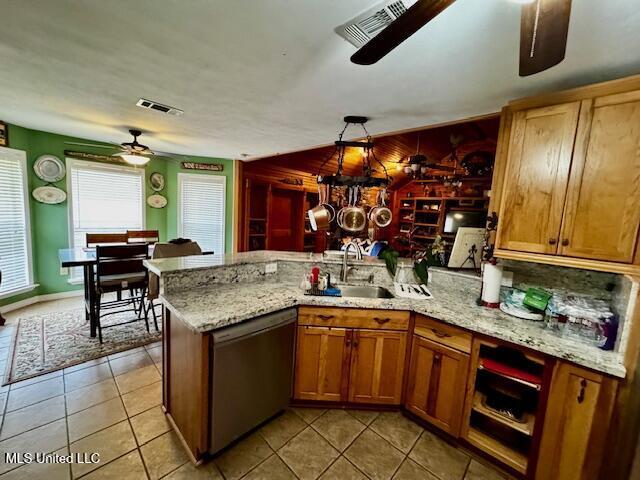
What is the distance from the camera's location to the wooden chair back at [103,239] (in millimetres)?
3438

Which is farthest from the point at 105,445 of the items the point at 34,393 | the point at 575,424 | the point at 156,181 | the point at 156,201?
the point at 156,181

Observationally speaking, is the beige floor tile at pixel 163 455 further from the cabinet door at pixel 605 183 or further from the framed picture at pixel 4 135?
the framed picture at pixel 4 135

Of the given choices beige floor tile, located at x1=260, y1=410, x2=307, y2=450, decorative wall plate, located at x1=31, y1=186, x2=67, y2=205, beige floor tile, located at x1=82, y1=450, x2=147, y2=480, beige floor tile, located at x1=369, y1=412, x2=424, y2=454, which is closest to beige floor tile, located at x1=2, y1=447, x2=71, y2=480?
beige floor tile, located at x1=82, y1=450, x2=147, y2=480

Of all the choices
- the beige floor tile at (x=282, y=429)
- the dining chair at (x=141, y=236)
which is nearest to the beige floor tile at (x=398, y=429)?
the beige floor tile at (x=282, y=429)

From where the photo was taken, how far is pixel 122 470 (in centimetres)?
145

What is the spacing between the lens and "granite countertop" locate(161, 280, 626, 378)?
1346mm

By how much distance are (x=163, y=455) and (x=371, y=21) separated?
8.52 feet

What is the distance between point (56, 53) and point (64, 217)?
329cm

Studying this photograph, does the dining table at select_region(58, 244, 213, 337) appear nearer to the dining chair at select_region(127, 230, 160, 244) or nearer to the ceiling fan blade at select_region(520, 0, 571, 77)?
the dining chair at select_region(127, 230, 160, 244)

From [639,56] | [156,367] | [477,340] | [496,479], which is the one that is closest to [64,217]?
[156,367]

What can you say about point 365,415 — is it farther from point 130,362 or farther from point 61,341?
point 61,341

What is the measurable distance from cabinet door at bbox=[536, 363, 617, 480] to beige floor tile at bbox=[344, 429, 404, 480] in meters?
0.79

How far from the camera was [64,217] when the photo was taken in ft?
12.6

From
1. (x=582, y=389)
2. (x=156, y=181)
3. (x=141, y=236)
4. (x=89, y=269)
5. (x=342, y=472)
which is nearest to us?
(x=582, y=389)
